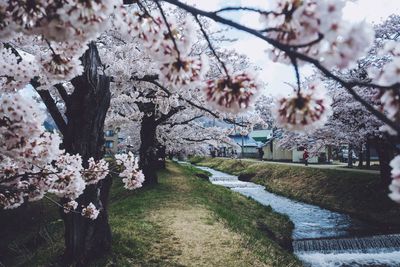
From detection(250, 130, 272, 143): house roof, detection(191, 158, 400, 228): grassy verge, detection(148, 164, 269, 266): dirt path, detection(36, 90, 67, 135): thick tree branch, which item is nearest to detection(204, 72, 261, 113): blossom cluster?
detection(36, 90, 67, 135): thick tree branch

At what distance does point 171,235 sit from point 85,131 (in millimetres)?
4924

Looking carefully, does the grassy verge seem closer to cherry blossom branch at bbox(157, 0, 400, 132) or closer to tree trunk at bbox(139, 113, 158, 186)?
tree trunk at bbox(139, 113, 158, 186)

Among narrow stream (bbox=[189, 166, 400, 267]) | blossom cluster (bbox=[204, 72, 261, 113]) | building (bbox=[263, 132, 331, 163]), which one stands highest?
building (bbox=[263, 132, 331, 163])

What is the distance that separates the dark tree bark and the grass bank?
0.68m

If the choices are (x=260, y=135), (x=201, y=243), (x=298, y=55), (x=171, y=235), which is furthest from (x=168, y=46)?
(x=260, y=135)

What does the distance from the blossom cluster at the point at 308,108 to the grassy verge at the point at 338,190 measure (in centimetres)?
1290

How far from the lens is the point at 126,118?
63.1ft

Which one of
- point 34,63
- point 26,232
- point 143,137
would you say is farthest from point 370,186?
point 34,63

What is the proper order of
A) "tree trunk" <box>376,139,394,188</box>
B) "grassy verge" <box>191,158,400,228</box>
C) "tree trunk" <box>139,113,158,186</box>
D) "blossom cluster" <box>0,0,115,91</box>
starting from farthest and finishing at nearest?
"tree trunk" <box>376,139,394,188</box>
"tree trunk" <box>139,113,158,186</box>
"grassy verge" <box>191,158,400,228</box>
"blossom cluster" <box>0,0,115,91</box>

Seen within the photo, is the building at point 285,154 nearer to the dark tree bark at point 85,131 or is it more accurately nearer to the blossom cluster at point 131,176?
the dark tree bark at point 85,131

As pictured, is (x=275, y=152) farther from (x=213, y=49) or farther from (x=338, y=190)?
(x=213, y=49)

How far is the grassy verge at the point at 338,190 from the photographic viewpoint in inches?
783

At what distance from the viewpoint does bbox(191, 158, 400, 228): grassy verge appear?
1989 cm

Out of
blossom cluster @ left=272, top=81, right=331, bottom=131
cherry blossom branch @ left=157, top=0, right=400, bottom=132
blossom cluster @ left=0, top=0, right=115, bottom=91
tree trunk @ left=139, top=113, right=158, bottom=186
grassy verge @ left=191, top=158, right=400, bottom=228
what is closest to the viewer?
cherry blossom branch @ left=157, top=0, right=400, bottom=132
